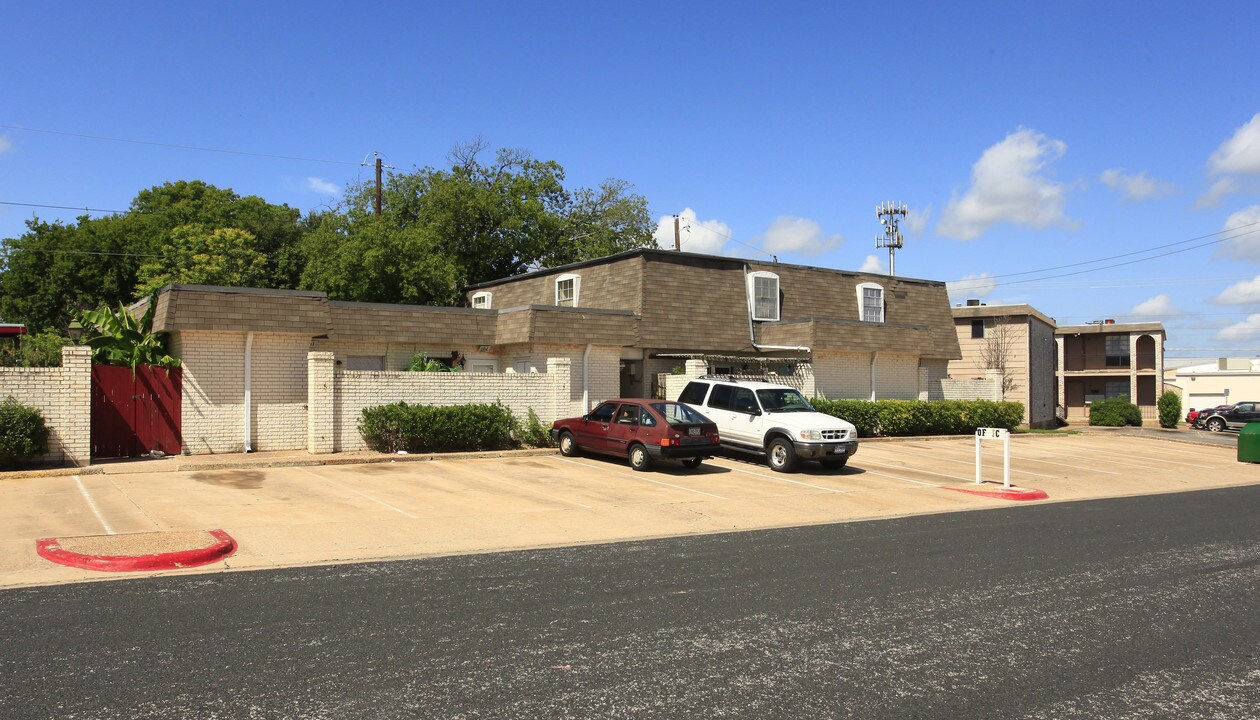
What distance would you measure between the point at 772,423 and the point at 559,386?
562 centimetres

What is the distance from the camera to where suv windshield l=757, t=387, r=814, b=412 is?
20.2 meters

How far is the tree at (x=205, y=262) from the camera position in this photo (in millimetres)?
39031

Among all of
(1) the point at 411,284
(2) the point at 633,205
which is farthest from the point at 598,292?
(2) the point at 633,205

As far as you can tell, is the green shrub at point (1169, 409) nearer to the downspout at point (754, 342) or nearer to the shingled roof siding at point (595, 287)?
the downspout at point (754, 342)

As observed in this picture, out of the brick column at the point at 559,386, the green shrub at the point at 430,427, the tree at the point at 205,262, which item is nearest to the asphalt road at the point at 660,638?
the green shrub at the point at 430,427

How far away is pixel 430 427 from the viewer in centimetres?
2003

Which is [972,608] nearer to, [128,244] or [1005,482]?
[1005,482]

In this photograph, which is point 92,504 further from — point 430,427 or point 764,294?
point 764,294

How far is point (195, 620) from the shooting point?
7.04 meters

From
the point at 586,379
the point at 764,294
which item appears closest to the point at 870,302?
the point at 764,294

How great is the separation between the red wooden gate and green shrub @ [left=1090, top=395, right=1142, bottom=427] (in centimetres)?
4233

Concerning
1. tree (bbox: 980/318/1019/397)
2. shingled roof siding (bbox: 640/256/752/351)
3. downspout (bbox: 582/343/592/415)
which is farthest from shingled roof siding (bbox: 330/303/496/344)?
tree (bbox: 980/318/1019/397)

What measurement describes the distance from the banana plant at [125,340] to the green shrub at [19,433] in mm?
2794

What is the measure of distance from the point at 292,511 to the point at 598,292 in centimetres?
1632
